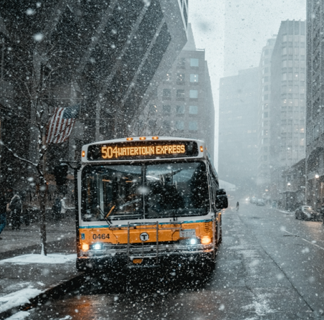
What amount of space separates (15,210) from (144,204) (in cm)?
1347

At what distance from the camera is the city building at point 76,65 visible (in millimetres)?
23422

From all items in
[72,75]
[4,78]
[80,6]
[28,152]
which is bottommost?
[28,152]

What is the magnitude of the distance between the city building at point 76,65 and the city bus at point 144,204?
371 cm

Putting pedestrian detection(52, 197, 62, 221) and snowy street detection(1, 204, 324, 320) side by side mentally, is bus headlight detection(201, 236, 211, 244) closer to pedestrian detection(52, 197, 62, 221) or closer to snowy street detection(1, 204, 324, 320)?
snowy street detection(1, 204, 324, 320)

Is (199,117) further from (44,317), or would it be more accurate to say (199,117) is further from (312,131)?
(44,317)

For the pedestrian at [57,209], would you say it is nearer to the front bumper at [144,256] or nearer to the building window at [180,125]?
the front bumper at [144,256]

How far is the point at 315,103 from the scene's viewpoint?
6003 cm

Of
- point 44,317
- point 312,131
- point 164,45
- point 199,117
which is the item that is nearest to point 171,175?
point 44,317

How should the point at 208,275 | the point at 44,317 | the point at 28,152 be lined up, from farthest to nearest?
the point at 28,152 → the point at 208,275 → the point at 44,317

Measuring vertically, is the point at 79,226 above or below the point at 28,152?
below

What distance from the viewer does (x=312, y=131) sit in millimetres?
62469

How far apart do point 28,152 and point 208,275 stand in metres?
19.1

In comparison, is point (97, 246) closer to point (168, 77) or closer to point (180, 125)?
point (180, 125)

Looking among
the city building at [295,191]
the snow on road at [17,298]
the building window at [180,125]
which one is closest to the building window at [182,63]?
the building window at [180,125]
